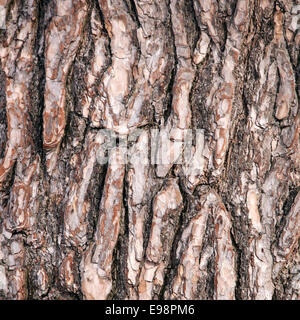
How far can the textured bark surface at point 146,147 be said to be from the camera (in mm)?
1122

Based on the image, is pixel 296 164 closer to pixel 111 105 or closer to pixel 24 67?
pixel 111 105

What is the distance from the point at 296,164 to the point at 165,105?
1.45ft

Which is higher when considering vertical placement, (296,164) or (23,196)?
(296,164)

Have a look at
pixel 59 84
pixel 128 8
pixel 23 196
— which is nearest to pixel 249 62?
pixel 128 8

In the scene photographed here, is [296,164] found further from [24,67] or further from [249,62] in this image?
[24,67]

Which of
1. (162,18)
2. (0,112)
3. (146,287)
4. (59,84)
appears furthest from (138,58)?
(146,287)

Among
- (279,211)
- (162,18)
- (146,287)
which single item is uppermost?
(162,18)

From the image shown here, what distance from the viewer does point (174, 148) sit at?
3.71 feet

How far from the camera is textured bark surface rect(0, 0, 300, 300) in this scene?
3.68ft

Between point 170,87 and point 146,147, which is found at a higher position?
point 170,87

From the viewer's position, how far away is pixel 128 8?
1.12 m

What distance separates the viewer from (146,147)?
113 centimetres

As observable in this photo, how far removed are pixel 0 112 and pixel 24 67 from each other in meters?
0.15

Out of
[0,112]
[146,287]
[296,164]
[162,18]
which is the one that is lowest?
[146,287]
